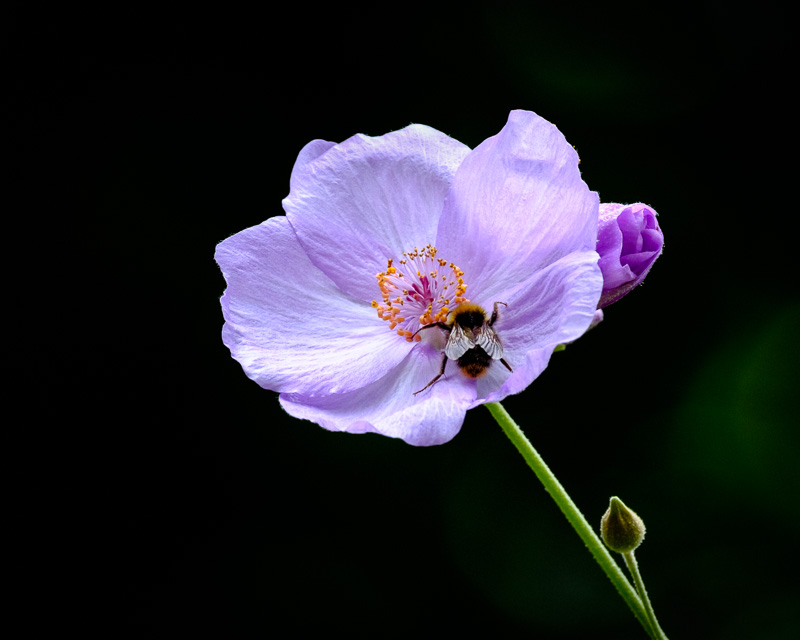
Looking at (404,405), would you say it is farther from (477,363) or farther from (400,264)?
(400,264)

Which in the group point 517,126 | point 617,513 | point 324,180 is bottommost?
point 617,513

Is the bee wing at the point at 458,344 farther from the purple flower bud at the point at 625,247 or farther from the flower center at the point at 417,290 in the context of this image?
the purple flower bud at the point at 625,247

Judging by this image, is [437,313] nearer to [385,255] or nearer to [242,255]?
[385,255]

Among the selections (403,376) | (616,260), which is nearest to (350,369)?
(403,376)

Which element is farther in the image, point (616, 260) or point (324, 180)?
point (324, 180)

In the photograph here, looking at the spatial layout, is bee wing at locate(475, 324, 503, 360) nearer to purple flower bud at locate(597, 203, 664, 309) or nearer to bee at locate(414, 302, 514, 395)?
bee at locate(414, 302, 514, 395)

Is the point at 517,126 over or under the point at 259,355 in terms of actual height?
over

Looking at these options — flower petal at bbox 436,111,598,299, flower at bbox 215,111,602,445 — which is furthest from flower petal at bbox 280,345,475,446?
flower petal at bbox 436,111,598,299

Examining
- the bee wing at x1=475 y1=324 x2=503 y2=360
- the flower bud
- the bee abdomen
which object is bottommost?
the flower bud
